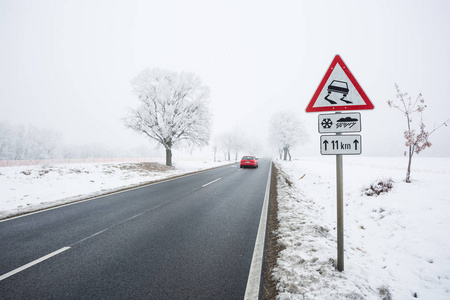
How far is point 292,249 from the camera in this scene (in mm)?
3514

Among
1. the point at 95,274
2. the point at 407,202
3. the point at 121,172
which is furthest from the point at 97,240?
the point at 121,172

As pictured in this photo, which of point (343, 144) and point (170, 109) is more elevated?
point (170, 109)

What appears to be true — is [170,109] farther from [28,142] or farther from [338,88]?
[28,142]

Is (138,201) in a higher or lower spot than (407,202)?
lower

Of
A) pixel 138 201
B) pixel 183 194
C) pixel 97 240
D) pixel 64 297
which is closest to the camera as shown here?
pixel 64 297

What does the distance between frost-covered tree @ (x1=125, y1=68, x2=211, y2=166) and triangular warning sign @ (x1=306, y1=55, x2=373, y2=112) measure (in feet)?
56.1

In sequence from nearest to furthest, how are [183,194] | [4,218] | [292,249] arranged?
[292,249] < [4,218] < [183,194]

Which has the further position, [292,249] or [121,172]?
[121,172]

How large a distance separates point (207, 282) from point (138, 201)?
5.41 m

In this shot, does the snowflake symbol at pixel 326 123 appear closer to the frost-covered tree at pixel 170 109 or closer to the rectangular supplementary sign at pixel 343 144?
the rectangular supplementary sign at pixel 343 144

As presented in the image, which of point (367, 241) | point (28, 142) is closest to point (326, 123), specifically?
→ point (367, 241)

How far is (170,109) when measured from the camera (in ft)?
61.7

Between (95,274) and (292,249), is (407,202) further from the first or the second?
(95,274)

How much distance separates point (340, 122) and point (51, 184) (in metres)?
13.4
